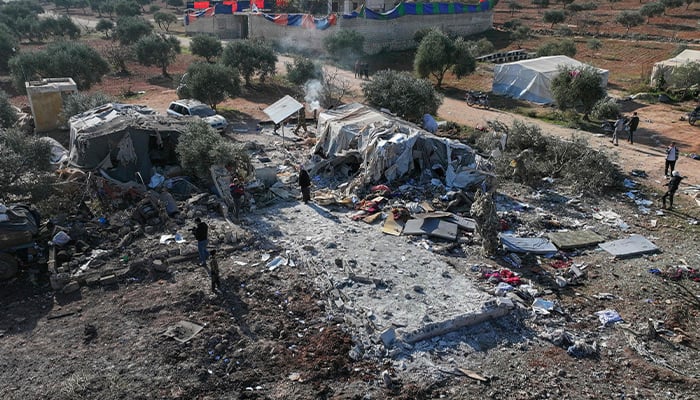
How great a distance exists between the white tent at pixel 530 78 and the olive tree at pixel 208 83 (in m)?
14.2

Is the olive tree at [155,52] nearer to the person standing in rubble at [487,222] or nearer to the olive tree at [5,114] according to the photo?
the olive tree at [5,114]

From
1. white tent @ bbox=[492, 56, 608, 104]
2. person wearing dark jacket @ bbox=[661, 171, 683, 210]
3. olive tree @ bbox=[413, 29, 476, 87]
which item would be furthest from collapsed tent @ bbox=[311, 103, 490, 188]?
olive tree @ bbox=[413, 29, 476, 87]

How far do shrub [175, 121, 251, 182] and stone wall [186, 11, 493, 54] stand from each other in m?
25.5

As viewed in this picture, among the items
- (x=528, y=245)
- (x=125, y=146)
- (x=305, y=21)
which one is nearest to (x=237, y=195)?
(x=125, y=146)

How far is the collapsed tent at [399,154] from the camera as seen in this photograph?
14109 millimetres

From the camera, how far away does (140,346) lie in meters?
8.02

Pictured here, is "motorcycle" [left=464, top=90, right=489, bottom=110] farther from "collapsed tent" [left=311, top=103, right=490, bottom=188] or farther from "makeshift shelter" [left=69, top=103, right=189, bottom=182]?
"makeshift shelter" [left=69, top=103, right=189, bottom=182]

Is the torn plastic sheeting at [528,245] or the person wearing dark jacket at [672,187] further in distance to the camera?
the person wearing dark jacket at [672,187]

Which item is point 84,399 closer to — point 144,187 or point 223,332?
point 223,332

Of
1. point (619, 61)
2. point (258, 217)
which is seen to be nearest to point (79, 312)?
point (258, 217)

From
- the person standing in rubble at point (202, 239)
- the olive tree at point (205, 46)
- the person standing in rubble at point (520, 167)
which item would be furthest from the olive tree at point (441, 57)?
the person standing in rubble at point (202, 239)

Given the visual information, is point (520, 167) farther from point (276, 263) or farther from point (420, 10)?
point (420, 10)

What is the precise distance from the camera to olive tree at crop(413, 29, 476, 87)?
28.4 meters

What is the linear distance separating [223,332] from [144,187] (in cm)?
650
